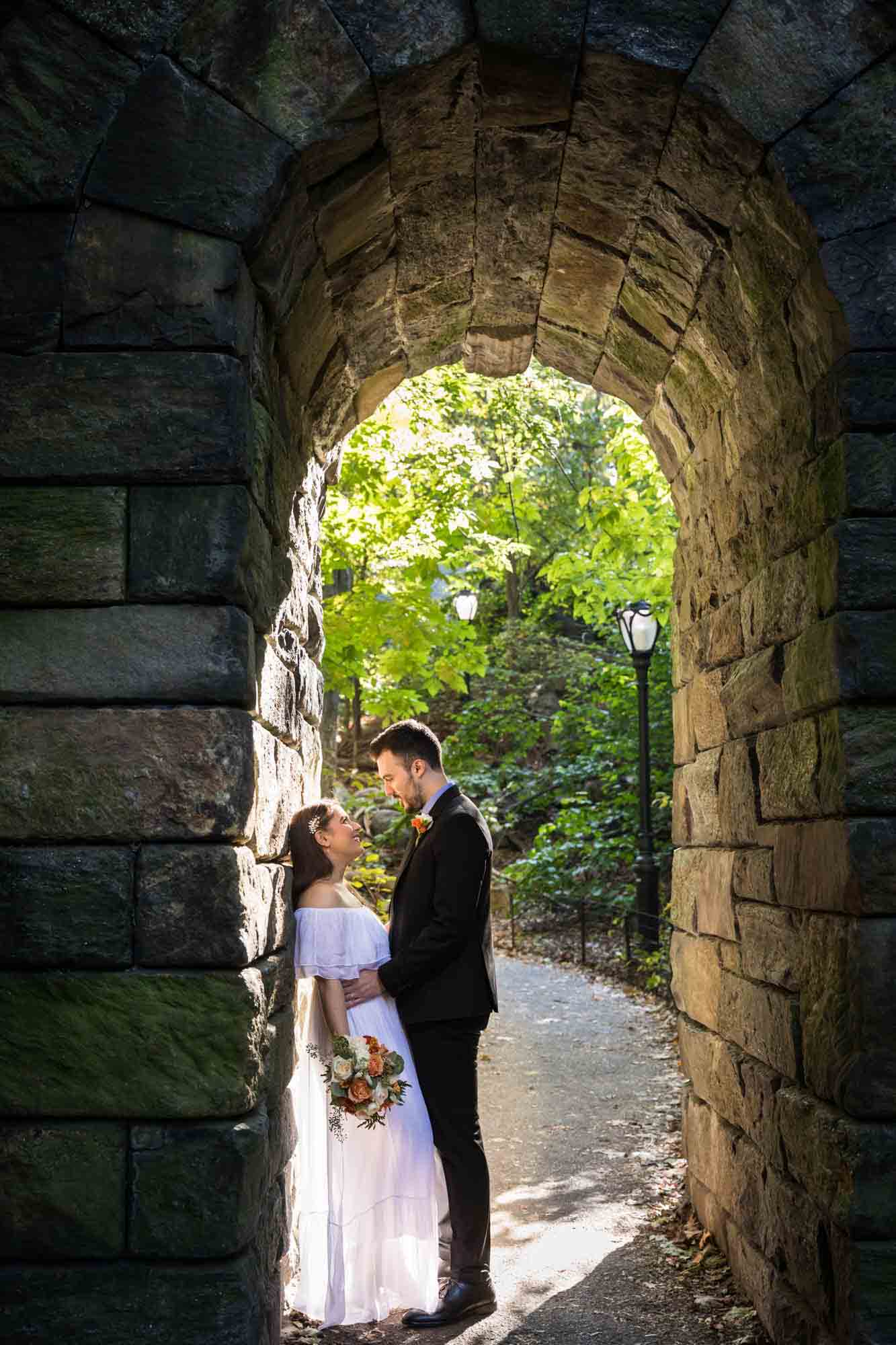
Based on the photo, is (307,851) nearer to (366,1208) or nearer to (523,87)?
(366,1208)

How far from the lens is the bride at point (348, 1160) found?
429 centimetres

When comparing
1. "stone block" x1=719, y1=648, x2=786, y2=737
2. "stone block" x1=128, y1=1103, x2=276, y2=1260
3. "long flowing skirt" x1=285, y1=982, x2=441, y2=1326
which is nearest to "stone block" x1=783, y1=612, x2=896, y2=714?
"stone block" x1=719, y1=648, x2=786, y2=737

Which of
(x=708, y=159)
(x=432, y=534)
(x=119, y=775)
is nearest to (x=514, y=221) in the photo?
(x=708, y=159)

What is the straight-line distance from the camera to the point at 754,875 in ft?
14.4

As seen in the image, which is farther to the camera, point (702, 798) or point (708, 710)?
point (702, 798)

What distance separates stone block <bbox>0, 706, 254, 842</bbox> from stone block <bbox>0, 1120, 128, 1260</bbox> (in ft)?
2.31

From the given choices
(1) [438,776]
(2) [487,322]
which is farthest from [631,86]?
(1) [438,776]

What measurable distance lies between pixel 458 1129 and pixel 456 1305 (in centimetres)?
58

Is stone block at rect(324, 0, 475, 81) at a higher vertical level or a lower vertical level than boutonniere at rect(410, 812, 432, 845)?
higher

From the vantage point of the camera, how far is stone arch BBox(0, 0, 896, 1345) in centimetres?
300

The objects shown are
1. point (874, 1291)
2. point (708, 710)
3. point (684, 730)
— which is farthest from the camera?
point (684, 730)

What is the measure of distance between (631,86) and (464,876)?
262 centimetres

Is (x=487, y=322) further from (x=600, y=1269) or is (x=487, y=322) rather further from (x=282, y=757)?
(x=600, y=1269)

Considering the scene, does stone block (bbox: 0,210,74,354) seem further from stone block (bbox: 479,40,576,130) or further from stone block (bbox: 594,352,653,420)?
stone block (bbox: 594,352,653,420)
